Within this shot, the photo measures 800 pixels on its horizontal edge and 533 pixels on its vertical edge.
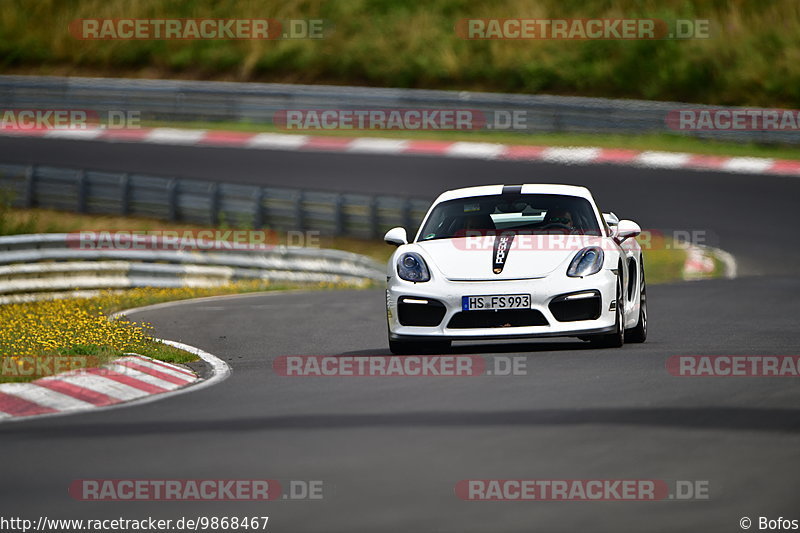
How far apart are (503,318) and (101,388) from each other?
A: 110 inches

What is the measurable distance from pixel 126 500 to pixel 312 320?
8414 millimetres

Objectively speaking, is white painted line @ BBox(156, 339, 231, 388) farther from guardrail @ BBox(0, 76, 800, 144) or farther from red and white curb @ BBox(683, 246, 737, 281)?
guardrail @ BBox(0, 76, 800, 144)

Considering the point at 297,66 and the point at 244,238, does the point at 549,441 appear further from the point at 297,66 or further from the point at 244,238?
the point at 297,66

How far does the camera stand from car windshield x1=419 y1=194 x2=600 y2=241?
1102cm

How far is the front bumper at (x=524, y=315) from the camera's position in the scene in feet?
33.1

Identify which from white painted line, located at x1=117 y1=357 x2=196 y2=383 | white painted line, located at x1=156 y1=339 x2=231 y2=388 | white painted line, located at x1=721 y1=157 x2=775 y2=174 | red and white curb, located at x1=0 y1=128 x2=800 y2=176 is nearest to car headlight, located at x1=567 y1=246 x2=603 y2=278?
white painted line, located at x1=156 y1=339 x2=231 y2=388

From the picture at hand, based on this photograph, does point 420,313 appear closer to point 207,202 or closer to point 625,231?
point 625,231

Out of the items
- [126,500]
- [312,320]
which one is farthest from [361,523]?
[312,320]

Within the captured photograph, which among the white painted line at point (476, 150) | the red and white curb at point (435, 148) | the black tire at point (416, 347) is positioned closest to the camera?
the black tire at point (416, 347)

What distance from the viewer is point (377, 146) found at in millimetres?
31016

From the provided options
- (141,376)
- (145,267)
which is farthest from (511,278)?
(145,267)

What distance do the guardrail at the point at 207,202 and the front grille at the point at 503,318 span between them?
13313mm

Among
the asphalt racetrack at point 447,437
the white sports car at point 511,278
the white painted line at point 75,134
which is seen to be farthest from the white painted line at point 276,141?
the white sports car at point 511,278

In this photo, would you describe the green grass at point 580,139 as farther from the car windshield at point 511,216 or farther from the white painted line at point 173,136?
the car windshield at point 511,216
